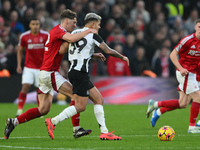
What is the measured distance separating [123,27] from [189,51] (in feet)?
35.0

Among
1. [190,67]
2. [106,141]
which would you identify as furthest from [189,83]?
[106,141]

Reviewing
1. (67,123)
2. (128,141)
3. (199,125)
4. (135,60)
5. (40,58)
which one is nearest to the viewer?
(128,141)

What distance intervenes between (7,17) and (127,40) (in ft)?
15.0

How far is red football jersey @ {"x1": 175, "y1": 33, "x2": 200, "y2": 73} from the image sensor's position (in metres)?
9.58

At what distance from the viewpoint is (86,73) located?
8.13 m

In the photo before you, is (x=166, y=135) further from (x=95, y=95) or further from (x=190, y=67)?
(x=190, y=67)

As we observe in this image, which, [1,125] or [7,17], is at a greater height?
[7,17]

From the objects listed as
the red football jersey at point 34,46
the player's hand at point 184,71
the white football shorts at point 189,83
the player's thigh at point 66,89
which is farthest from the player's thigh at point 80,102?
the red football jersey at point 34,46

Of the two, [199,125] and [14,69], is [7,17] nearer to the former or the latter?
[14,69]

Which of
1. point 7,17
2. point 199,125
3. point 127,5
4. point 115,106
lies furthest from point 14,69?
point 199,125

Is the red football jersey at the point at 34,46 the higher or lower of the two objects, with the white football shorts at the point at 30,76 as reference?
higher

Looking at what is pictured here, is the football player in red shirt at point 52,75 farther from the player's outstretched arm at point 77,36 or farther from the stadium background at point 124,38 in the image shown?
the stadium background at point 124,38

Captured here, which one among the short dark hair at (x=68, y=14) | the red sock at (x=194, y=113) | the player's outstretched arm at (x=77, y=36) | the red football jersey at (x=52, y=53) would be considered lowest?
the red sock at (x=194, y=113)

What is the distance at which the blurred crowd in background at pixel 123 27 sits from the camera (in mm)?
17891
